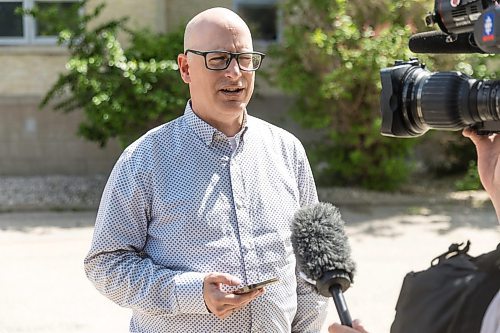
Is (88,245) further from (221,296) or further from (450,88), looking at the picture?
(450,88)

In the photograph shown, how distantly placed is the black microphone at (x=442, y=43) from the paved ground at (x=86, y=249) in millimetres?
3935

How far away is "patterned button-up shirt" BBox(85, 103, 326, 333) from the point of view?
2775mm

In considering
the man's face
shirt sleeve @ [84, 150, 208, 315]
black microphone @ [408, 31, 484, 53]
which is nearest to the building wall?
the man's face

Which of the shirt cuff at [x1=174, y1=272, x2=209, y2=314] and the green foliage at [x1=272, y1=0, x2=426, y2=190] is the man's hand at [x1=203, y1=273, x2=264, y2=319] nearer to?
the shirt cuff at [x1=174, y1=272, x2=209, y2=314]

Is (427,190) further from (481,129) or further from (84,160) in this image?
(481,129)

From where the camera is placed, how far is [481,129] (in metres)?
1.92

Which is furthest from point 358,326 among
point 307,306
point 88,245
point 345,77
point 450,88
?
point 345,77

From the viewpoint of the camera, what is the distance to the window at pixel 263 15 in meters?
13.1

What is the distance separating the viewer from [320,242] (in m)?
2.42

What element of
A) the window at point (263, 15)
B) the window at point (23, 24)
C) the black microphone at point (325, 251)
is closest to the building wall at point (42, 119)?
the window at point (23, 24)

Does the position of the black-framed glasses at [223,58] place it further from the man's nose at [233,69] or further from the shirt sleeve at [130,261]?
the shirt sleeve at [130,261]

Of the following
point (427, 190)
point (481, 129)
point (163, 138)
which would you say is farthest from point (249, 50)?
point (427, 190)

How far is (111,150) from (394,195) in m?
4.35

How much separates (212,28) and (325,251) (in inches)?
36.2
